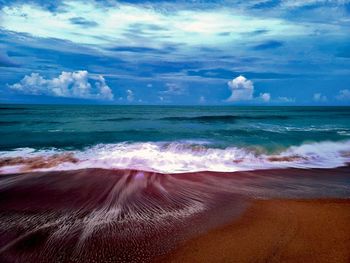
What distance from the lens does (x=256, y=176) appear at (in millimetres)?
8102

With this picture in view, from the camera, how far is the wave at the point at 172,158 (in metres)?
9.27

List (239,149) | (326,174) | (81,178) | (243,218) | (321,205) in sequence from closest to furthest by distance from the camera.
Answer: (243,218)
(321,205)
(81,178)
(326,174)
(239,149)

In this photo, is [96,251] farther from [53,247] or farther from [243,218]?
[243,218]

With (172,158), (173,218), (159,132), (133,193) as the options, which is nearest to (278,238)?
(173,218)

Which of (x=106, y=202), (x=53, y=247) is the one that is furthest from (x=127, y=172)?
(x=53, y=247)

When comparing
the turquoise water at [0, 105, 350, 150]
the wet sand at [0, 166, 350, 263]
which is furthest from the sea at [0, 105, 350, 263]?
the turquoise water at [0, 105, 350, 150]

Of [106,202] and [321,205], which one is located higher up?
[321,205]

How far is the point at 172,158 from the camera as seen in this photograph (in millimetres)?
10930

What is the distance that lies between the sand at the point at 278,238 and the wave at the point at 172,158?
3991 mm

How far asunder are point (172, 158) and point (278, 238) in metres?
7.07

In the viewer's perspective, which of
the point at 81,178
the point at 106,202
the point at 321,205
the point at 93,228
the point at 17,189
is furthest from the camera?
the point at 81,178

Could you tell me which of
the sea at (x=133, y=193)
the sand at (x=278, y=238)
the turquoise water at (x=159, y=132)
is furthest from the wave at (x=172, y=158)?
the sand at (x=278, y=238)

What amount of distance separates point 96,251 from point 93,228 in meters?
0.79

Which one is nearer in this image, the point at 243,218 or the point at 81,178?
the point at 243,218
